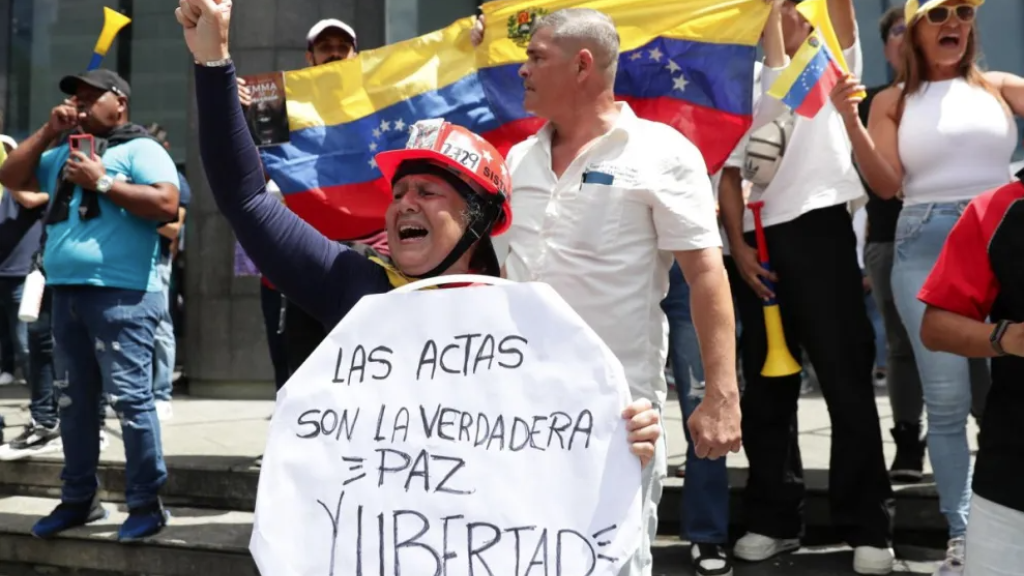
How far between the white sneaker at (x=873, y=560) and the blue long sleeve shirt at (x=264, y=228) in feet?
7.61

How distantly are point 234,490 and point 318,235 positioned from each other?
2989 millimetres

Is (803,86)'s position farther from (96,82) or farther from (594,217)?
(96,82)

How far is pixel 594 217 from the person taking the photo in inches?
100

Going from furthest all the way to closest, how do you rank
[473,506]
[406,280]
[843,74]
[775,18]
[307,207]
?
1. [307,207]
2. [775,18]
3. [843,74]
4. [406,280]
5. [473,506]

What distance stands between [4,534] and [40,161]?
1.67 metres

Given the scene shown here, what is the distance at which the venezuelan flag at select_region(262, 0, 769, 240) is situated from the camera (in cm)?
374

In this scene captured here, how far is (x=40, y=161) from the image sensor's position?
488 centimetres

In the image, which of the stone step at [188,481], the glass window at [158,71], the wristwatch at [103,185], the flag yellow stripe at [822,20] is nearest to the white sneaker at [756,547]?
the flag yellow stripe at [822,20]

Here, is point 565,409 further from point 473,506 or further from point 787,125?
point 787,125

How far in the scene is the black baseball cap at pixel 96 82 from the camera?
14.9 ft

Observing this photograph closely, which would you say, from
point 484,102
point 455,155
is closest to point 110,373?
point 484,102

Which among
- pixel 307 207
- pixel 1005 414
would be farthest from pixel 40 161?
pixel 1005 414

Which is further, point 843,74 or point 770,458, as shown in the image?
point 770,458

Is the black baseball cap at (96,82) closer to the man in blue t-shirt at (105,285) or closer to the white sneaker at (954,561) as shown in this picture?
the man in blue t-shirt at (105,285)
